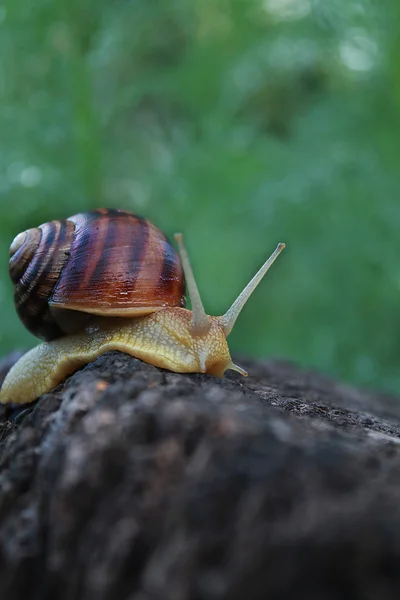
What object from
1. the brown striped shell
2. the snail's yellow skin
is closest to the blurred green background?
the brown striped shell

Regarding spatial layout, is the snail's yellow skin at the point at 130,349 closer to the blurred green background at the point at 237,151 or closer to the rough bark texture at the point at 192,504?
the rough bark texture at the point at 192,504

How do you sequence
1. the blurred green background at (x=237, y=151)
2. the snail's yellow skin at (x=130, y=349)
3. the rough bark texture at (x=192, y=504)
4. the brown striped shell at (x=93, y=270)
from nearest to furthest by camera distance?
the rough bark texture at (x=192, y=504) < the snail's yellow skin at (x=130, y=349) < the brown striped shell at (x=93, y=270) < the blurred green background at (x=237, y=151)

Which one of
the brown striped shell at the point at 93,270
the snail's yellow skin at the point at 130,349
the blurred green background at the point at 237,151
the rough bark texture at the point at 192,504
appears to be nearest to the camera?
the rough bark texture at the point at 192,504

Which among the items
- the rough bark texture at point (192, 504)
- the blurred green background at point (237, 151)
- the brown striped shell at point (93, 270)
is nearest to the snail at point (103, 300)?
the brown striped shell at point (93, 270)

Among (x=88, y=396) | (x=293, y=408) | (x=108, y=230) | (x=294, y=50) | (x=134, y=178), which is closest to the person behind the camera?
(x=88, y=396)

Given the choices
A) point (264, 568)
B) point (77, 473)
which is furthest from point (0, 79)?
point (264, 568)

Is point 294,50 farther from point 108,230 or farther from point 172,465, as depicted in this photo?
point 172,465
